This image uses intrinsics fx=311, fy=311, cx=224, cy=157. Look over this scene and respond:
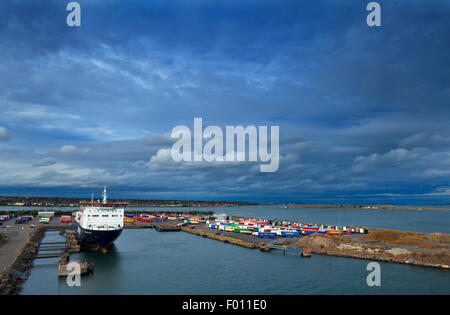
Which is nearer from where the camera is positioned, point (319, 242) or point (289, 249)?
point (289, 249)

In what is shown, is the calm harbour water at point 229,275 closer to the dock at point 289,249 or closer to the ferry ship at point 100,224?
the dock at point 289,249

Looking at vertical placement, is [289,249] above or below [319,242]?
below

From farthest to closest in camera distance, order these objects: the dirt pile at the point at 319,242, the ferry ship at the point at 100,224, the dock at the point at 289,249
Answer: the dirt pile at the point at 319,242, the ferry ship at the point at 100,224, the dock at the point at 289,249


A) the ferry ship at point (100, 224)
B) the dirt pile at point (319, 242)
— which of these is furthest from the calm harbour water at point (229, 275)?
the dirt pile at point (319, 242)

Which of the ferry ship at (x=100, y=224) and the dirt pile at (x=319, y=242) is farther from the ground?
the ferry ship at (x=100, y=224)

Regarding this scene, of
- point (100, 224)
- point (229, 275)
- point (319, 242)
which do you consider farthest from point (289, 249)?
point (100, 224)

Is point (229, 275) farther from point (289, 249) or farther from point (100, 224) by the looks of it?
point (100, 224)

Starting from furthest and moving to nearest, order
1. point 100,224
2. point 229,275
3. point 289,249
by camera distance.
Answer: point 289,249, point 100,224, point 229,275
